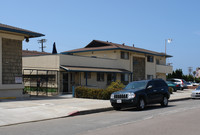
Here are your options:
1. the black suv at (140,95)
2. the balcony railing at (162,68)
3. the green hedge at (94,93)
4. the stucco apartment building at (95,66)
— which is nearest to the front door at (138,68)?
the stucco apartment building at (95,66)

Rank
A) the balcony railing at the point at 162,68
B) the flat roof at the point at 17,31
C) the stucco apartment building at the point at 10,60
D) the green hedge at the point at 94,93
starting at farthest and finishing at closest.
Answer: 1. the balcony railing at the point at 162,68
2. the green hedge at the point at 94,93
3. the stucco apartment building at the point at 10,60
4. the flat roof at the point at 17,31

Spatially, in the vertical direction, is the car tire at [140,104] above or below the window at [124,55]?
below

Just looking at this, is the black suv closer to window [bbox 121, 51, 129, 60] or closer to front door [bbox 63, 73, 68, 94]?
front door [bbox 63, 73, 68, 94]

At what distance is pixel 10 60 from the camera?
71.2 feet

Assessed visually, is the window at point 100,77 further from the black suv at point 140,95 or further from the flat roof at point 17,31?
the black suv at point 140,95

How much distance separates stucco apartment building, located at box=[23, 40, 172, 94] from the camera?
27469 millimetres

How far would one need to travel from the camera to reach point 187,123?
10.9 m

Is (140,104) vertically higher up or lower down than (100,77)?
lower down

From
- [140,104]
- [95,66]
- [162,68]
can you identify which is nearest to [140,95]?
[140,104]

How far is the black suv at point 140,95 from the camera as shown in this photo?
1554cm

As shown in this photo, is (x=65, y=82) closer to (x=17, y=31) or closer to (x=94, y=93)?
(x=94, y=93)

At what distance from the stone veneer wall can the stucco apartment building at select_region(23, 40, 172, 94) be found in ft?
12.3

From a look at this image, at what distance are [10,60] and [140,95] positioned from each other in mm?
10956

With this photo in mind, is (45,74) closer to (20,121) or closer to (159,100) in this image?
(159,100)
